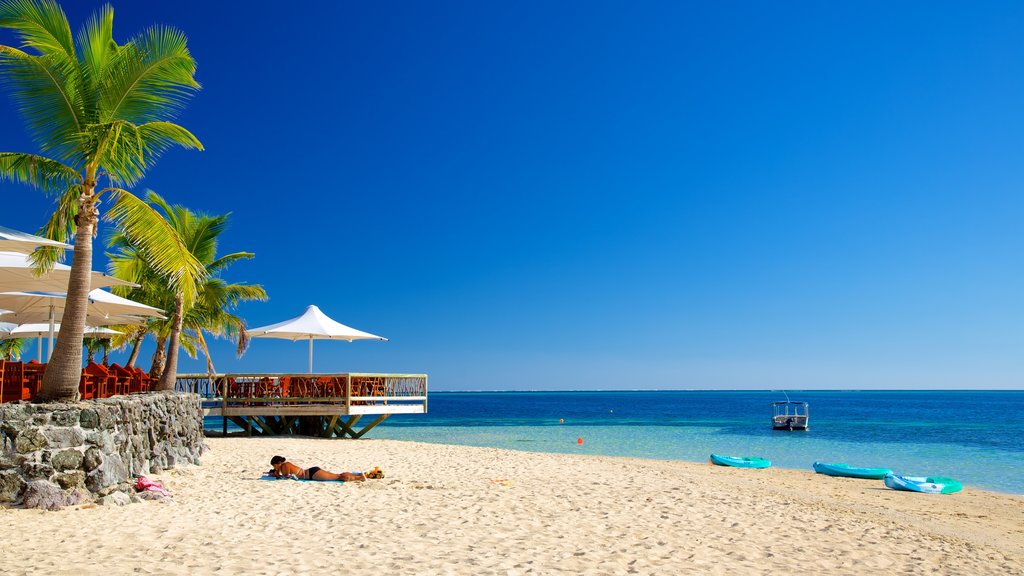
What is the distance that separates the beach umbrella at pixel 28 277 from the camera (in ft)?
29.8

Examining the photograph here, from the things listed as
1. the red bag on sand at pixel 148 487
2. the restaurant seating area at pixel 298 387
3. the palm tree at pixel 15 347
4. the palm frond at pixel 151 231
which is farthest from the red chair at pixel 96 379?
the palm tree at pixel 15 347

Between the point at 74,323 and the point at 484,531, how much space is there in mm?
5918

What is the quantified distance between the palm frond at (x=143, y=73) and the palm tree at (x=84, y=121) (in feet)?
0.05

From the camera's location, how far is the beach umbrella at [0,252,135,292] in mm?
9078

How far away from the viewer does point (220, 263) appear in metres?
18.0

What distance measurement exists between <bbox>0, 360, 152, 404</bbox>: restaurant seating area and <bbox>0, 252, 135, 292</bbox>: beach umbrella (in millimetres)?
1160

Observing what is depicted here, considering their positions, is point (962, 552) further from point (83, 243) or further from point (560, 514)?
point (83, 243)

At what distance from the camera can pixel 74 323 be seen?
8.48 meters

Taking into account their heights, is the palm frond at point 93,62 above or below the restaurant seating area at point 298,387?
above

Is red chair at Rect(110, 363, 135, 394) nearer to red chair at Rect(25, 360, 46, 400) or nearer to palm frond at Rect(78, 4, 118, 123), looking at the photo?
red chair at Rect(25, 360, 46, 400)

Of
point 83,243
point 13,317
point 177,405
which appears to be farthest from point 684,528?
point 13,317

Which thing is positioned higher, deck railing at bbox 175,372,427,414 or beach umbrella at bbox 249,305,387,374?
beach umbrella at bbox 249,305,387,374

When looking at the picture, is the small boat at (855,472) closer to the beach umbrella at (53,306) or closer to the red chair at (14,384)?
the beach umbrella at (53,306)

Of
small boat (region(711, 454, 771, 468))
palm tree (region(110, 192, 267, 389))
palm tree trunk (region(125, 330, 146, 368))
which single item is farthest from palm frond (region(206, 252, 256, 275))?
small boat (region(711, 454, 771, 468))
